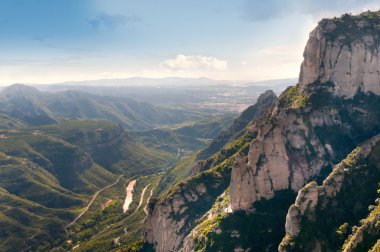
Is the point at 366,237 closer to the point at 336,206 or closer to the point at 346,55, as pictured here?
the point at 336,206

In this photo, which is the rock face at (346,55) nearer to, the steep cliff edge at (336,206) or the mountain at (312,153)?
the mountain at (312,153)

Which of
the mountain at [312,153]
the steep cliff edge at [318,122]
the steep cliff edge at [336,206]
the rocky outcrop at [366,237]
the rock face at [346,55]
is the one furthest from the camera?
the rock face at [346,55]

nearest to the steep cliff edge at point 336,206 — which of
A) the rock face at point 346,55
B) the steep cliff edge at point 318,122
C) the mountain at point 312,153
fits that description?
the mountain at point 312,153

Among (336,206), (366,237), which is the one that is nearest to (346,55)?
(336,206)

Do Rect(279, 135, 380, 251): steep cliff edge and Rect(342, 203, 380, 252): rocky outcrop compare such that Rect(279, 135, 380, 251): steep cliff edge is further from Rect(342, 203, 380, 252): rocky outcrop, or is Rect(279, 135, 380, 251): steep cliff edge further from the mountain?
the mountain

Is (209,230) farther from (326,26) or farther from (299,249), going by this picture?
(326,26)

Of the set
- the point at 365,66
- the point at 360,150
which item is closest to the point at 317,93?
the point at 365,66

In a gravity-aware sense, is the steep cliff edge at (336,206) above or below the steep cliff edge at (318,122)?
below
